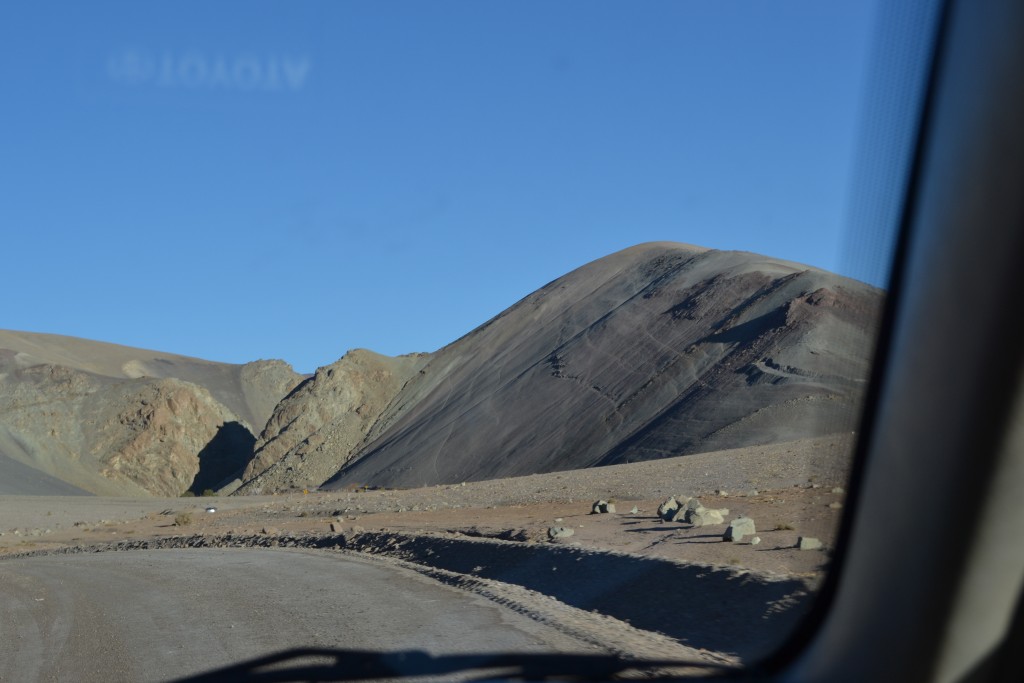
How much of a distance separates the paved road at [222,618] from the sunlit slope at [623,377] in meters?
24.2

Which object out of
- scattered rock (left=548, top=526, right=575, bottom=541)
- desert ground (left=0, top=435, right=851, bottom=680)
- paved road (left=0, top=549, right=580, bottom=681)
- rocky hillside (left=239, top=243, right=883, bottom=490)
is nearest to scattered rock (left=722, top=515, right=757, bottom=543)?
desert ground (left=0, top=435, right=851, bottom=680)

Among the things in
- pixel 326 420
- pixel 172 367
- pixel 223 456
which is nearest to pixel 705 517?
pixel 326 420

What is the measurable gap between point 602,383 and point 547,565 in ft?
156

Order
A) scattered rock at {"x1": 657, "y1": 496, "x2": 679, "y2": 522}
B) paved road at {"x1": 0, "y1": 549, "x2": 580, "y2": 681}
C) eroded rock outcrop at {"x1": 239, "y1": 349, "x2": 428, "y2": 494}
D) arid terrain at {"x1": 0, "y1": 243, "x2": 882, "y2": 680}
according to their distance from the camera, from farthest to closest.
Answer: eroded rock outcrop at {"x1": 239, "y1": 349, "x2": 428, "y2": 494}
scattered rock at {"x1": 657, "y1": 496, "x2": 679, "y2": 522}
arid terrain at {"x1": 0, "y1": 243, "x2": 882, "y2": 680}
paved road at {"x1": 0, "y1": 549, "x2": 580, "y2": 681}

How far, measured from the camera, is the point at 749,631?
9.08m

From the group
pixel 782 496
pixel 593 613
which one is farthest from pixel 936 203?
pixel 782 496

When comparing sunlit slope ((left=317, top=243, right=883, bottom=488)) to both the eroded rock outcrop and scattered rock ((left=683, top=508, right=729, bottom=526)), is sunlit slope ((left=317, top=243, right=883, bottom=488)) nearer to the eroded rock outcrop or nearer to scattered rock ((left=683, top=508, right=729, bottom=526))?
the eroded rock outcrop

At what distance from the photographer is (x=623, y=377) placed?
202 ft

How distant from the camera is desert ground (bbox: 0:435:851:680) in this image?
927 cm

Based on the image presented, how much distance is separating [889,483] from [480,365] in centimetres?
7622

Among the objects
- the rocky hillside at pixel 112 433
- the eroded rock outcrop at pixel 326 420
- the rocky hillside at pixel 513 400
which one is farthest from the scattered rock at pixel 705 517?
the rocky hillside at pixel 112 433

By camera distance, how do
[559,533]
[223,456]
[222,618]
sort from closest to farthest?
[222,618] < [559,533] < [223,456]

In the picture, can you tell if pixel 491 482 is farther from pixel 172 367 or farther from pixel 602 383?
pixel 172 367

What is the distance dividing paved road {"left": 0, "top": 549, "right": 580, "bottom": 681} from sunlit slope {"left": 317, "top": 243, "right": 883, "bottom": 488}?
24196 mm
